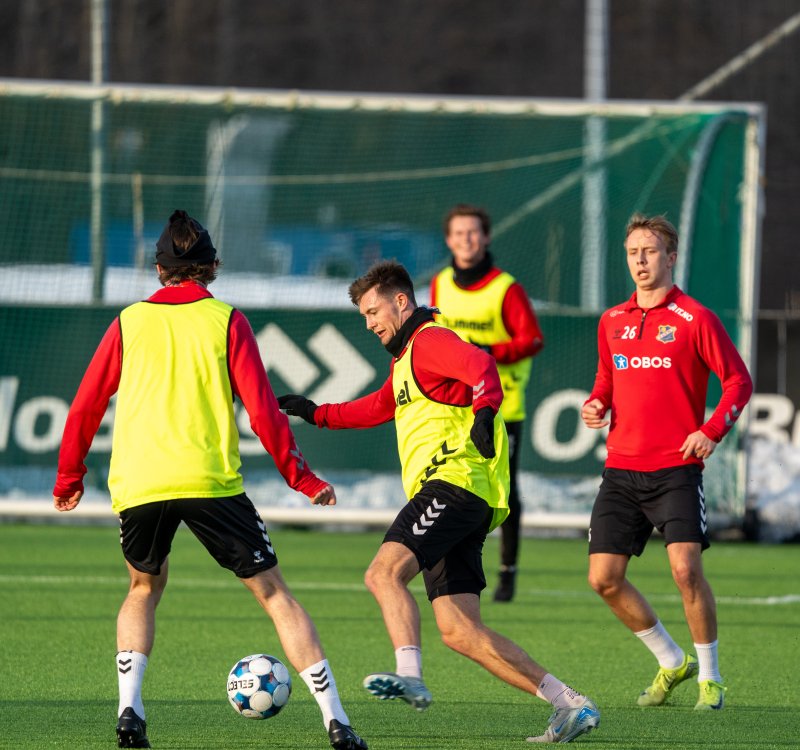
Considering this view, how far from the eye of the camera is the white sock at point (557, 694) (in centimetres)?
536

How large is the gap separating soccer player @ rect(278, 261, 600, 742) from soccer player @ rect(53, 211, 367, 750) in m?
0.34

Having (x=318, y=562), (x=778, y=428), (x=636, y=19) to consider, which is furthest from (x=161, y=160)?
(x=636, y=19)

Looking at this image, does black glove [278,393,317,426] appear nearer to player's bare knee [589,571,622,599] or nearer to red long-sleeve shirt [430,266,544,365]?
player's bare knee [589,571,622,599]

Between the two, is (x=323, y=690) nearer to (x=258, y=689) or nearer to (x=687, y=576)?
(x=258, y=689)

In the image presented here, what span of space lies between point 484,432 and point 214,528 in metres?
0.93

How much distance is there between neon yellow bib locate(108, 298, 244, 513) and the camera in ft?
17.0

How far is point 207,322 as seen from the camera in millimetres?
5266

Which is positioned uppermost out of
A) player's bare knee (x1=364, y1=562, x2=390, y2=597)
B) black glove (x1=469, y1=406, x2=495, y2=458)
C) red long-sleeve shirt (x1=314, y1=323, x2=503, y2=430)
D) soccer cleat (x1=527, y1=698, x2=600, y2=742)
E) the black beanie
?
the black beanie

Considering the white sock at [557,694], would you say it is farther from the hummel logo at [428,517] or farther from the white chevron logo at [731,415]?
the white chevron logo at [731,415]

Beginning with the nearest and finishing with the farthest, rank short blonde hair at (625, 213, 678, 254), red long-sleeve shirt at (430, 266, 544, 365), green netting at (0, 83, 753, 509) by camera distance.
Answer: short blonde hair at (625, 213, 678, 254), red long-sleeve shirt at (430, 266, 544, 365), green netting at (0, 83, 753, 509)

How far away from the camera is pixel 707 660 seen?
20.6 ft

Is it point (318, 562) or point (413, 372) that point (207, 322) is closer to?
point (413, 372)

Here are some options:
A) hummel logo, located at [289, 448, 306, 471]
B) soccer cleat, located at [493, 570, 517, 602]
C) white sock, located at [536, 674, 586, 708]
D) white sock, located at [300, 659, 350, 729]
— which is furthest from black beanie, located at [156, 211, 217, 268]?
soccer cleat, located at [493, 570, 517, 602]

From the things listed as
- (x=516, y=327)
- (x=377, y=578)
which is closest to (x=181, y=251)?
(x=377, y=578)
